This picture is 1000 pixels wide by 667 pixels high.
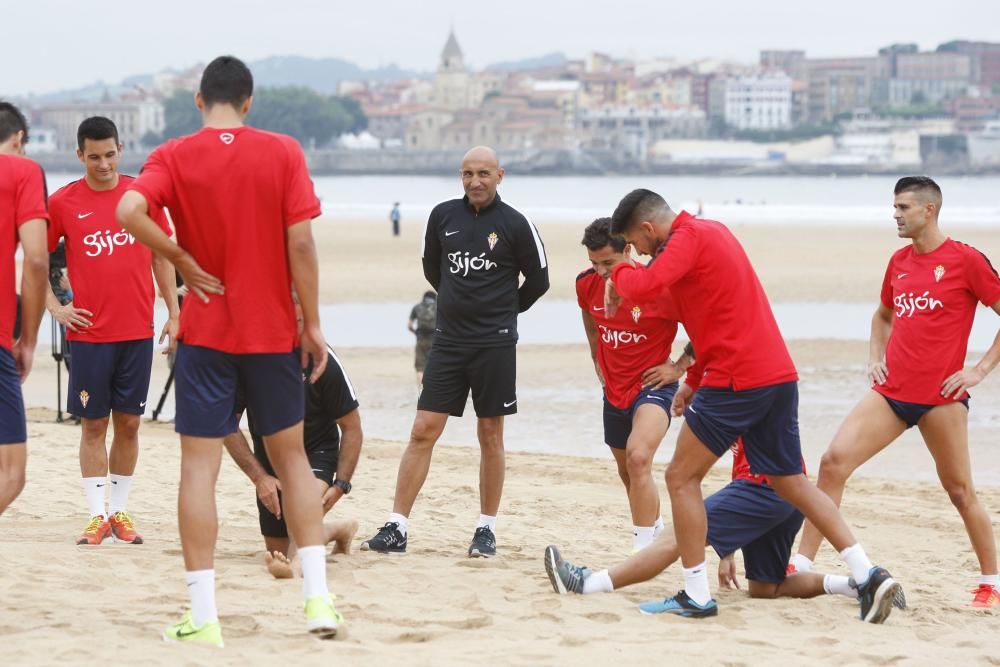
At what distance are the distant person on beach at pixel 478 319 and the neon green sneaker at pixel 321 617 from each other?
82.8 inches

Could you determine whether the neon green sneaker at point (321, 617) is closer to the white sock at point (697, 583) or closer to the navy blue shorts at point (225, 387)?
the navy blue shorts at point (225, 387)

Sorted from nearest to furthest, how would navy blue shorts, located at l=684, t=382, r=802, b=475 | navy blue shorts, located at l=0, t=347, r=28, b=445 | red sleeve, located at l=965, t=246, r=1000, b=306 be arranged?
navy blue shorts, located at l=0, t=347, r=28, b=445 → navy blue shorts, located at l=684, t=382, r=802, b=475 → red sleeve, located at l=965, t=246, r=1000, b=306

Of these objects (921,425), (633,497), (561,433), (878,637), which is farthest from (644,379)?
(561,433)

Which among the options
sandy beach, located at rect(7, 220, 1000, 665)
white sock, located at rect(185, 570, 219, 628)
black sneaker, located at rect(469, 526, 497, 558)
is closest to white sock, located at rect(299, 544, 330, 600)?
sandy beach, located at rect(7, 220, 1000, 665)

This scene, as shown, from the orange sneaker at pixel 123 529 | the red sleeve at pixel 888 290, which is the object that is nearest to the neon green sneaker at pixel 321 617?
the orange sneaker at pixel 123 529

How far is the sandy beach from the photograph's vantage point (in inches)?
196

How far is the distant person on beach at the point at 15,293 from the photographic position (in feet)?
16.9

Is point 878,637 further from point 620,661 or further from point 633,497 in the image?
point 633,497

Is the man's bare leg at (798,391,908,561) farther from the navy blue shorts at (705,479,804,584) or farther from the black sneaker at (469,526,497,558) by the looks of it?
the black sneaker at (469,526,497,558)

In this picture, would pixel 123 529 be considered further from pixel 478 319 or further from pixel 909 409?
pixel 909 409

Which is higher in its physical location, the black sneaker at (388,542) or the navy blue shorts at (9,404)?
the navy blue shorts at (9,404)

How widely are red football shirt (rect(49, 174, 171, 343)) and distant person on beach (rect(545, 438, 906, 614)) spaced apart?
2370mm

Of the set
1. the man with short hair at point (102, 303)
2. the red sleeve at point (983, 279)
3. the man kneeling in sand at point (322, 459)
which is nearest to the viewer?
the man kneeling in sand at point (322, 459)

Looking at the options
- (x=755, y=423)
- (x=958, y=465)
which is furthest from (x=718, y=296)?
(x=958, y=465)
